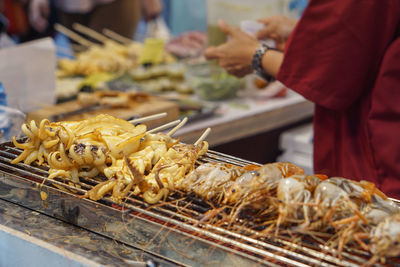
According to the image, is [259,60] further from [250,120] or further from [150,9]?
[150,9]

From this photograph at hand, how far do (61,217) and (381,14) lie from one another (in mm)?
1472

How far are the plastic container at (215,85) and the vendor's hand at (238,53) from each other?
934 millimetres

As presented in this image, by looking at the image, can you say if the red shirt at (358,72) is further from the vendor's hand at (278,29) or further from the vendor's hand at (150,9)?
the vendor's hand at (150,9)

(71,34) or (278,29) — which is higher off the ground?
(278,29)

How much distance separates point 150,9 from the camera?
6.48 m

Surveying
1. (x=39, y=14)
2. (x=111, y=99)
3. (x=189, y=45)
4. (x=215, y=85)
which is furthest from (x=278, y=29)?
(x=39, y=14)

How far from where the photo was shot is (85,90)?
329 cm

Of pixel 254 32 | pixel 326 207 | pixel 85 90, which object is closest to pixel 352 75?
pixel 254 32

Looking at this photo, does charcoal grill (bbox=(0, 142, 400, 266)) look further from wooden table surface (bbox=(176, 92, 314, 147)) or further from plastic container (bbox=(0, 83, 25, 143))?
wooden table surface (bbox=(176, 92, 314, 147))

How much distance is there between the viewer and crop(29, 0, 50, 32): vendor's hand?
6016 mm

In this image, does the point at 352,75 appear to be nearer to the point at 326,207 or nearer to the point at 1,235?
the point at 326,207

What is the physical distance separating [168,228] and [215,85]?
2.47 m

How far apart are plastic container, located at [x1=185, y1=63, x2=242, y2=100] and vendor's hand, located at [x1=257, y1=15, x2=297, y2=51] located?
869 mm

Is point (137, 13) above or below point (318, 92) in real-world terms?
below
